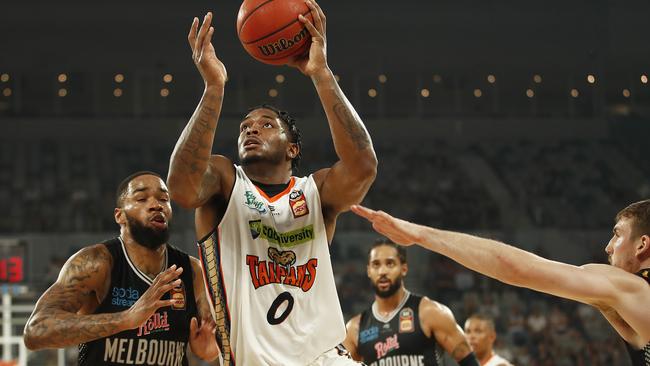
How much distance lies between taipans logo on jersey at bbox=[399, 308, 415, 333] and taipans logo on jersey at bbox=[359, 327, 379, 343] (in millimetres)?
205

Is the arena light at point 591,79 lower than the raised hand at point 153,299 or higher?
higher

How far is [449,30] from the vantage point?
20.8 metres

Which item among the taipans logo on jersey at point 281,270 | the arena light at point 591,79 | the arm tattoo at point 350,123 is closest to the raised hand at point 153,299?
the taipans logo on jersey at point 281,270

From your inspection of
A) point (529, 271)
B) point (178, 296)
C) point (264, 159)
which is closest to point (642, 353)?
point (529, 271)

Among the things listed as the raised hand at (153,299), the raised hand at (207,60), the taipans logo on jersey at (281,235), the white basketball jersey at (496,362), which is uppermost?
the raised hand at (207,60)

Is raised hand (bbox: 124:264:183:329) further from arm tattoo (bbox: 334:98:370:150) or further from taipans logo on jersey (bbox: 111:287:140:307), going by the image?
arm tattoo (bbox: 334:98:370:150)

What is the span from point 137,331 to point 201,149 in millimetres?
1418

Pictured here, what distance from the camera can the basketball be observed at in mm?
Result: 4355

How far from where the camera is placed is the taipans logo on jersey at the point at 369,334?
6934 millimetres

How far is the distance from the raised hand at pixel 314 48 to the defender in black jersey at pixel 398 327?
283 cm

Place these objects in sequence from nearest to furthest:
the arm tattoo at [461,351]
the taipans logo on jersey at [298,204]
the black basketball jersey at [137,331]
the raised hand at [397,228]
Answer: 1. the raised hand at [397,228]
2. the taipans logo on jersey at [298,204]
3. the black basketball jersey at [137,331]
4. the arm tattoo at [461,351]

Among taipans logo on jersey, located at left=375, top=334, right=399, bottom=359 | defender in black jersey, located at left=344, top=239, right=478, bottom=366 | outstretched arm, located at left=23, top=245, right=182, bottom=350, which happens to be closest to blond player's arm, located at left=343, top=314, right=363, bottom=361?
defender in black jersey, located at left=344, top=239, right=478, bottom=366

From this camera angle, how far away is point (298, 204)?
14.0 feet

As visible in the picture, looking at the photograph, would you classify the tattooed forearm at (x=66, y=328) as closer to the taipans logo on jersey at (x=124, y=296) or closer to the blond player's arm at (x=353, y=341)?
the taipans logo on jersey at (x=124, y=296)
